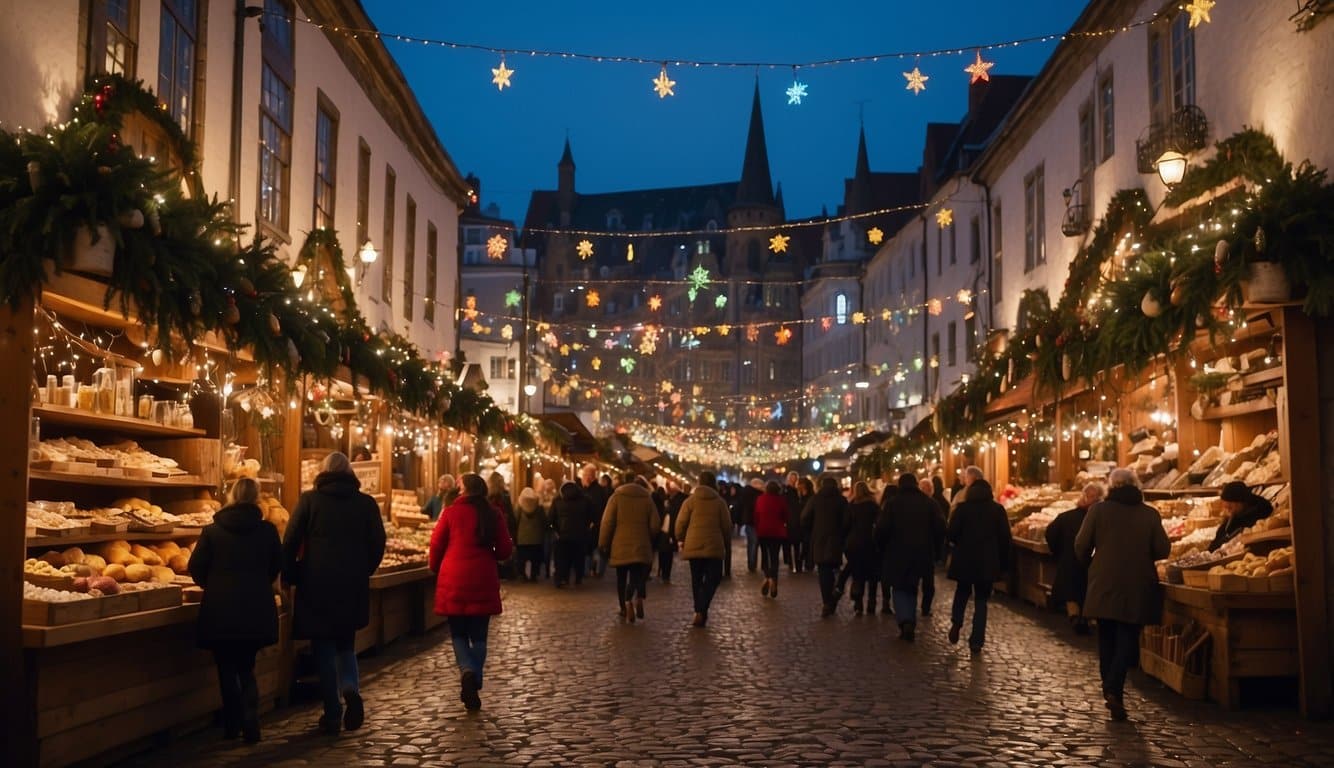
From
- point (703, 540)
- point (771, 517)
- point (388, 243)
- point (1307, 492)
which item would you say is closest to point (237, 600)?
point (1307, 492)

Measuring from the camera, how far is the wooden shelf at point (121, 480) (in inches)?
423

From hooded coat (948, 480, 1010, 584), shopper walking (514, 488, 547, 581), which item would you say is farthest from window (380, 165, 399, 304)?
hooded coat (948, 480, 1010, 584)

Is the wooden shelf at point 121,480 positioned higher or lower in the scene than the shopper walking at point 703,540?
higher

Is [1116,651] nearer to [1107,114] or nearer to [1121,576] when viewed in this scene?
[1121,576]

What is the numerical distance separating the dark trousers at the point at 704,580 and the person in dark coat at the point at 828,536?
186cm

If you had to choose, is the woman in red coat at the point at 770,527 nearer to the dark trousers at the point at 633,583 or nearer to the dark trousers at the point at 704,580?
the dark trousers at the point at 633,583

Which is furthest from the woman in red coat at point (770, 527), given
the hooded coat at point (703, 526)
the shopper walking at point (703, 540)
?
the hooded coat at point (703, 526)

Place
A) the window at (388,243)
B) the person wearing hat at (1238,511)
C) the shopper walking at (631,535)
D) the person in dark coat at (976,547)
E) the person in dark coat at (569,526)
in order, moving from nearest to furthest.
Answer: the person wearing hat at (1238,511) < the person in dark coat at (976,547) < the shopper walking at (631,535) < the person in dark coat at (569,526) < the window at (388,243)

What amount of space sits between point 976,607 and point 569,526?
34.1ft

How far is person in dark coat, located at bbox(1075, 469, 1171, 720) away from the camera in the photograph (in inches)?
424

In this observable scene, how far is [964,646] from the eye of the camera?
1544cm

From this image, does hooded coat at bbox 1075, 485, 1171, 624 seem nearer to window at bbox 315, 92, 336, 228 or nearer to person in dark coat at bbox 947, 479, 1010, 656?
person in dark coat at bbox 947, 479, 1010, 656

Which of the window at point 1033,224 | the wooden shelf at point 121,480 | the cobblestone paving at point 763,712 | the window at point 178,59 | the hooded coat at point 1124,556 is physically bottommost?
the cobblestone paving at point 763,712

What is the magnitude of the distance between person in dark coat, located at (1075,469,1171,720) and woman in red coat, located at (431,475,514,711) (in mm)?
4358
